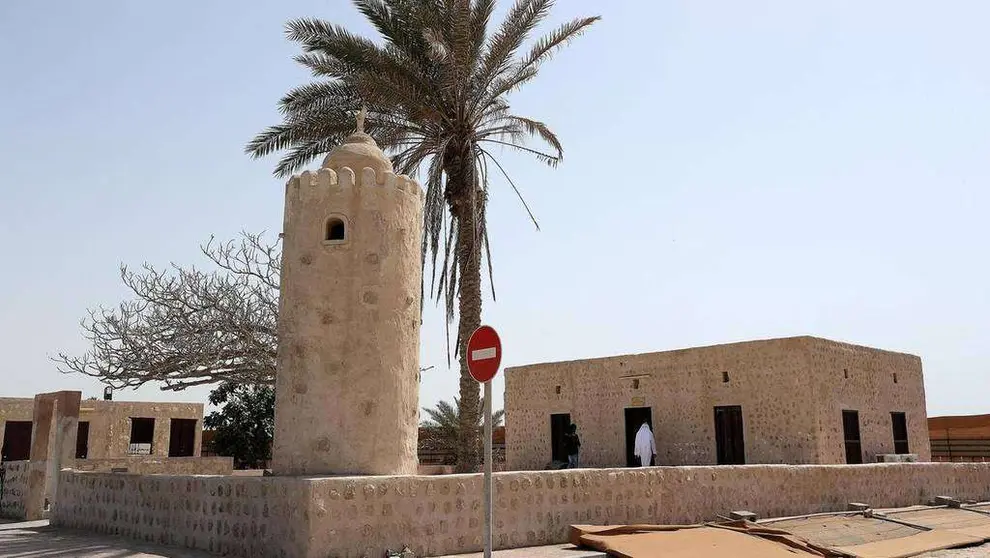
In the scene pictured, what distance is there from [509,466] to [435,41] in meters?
10.1

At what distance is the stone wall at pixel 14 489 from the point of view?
12.5m

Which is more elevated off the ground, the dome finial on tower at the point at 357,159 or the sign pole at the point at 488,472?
the dome finial on tower at the point at 357,159

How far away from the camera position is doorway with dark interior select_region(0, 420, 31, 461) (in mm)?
23375

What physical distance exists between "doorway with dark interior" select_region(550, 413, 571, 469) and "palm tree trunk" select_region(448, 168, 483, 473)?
376 cm

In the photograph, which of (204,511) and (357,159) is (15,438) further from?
(357,159)

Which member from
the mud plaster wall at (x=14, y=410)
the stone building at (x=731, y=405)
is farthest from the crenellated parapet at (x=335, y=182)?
the mud plaster wall at (x=14, y=410)

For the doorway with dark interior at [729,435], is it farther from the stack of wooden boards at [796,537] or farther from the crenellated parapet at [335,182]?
the crenellated parapet at [335,182]

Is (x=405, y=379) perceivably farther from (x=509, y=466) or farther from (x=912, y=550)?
(x=509, y=466)

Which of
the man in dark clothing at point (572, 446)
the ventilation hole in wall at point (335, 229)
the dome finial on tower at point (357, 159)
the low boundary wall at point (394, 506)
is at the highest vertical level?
the dome finial on tower at point (357, 159)

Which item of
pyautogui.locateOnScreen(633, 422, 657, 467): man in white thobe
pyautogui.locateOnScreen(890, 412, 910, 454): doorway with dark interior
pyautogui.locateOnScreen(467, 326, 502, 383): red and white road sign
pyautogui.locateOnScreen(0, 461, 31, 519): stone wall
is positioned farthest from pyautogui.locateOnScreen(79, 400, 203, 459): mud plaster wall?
pyautogui.locateOnScreen(890, 412, 910, 454): doorway with dark interior

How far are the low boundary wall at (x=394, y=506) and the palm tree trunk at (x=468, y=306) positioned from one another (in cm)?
485

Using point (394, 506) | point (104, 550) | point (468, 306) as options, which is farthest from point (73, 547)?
point (468, 306)

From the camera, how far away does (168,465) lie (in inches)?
707

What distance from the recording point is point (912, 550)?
9.02m
